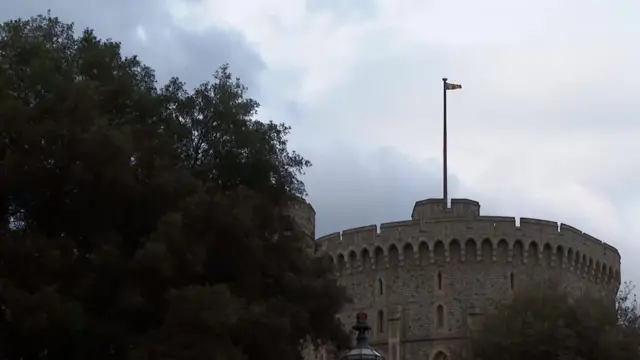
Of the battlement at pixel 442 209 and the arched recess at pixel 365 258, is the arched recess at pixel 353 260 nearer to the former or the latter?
the arched recess at pixel 365 258

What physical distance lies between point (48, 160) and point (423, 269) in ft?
100

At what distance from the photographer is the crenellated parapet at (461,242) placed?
5084 centimetres

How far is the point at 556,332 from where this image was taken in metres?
37.5

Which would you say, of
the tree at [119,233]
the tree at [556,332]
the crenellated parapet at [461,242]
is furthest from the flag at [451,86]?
the tree at [119,233]

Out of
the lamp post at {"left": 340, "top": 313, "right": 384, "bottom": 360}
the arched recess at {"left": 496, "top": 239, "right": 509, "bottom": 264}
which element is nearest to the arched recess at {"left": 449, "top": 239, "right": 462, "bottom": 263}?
the arched recess at {"left": 496, "top": 239, "right": 509, "bottom": 264}

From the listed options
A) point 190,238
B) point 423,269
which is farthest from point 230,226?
point 423,269

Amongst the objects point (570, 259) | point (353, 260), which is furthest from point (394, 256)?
point (570, 259)

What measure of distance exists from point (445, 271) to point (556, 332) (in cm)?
1364

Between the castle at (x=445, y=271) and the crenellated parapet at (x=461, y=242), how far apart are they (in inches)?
1.6

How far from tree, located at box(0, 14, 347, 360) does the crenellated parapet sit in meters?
25.2

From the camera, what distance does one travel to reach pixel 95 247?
875 inches

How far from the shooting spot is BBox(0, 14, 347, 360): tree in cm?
2134

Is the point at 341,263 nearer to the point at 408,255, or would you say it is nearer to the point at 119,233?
the point at 408,255

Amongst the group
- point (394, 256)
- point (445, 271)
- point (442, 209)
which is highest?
point (442, 209)
